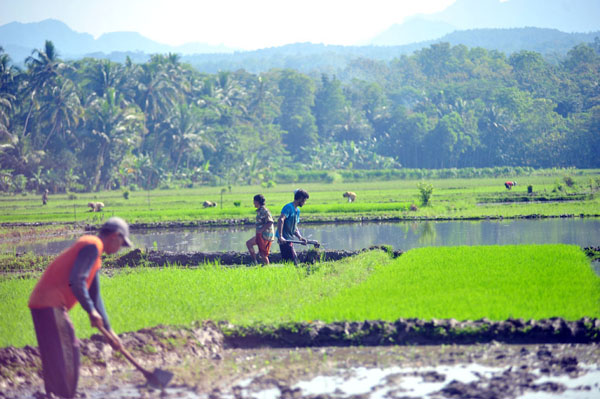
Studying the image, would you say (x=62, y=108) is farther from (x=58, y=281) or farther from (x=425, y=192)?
(x=58, y=281)

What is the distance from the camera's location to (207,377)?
632 cm

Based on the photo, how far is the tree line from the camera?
5159 cm

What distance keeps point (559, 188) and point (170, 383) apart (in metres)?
28.8

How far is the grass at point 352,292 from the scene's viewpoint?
7.80 meters

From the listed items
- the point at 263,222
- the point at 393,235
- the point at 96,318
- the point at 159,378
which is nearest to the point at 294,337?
the point at 159,378

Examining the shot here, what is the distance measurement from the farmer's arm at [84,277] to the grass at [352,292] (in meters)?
2.02

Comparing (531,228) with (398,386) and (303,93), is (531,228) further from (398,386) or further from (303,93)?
(303,93)

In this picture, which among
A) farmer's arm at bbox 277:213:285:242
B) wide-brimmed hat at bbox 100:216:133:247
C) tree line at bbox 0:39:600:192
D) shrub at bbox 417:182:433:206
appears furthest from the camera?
tree line at bbox 0:39:600:192

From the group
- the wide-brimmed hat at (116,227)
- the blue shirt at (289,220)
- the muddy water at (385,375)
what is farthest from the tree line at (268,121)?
the wide-brimmed hat at (116,227)

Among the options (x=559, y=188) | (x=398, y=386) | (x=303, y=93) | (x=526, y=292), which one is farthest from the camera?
(x=303, y=93)

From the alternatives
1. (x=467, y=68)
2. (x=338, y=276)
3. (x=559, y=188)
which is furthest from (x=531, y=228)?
(x=467, y=68)

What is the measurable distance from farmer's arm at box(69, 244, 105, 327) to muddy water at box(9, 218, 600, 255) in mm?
11811

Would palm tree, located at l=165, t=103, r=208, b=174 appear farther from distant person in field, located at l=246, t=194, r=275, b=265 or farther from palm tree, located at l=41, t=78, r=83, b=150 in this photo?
distant person in field, located at l=246, t=194, r=275, b=265

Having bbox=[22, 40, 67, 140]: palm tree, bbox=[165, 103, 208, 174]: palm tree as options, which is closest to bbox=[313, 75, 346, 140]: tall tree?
bbox=[165, 103, 208, 174]: palm tree
